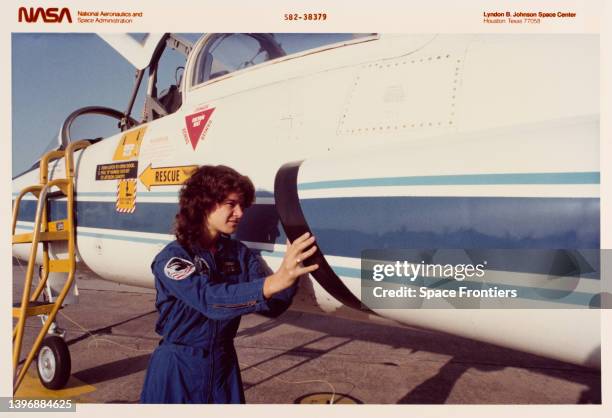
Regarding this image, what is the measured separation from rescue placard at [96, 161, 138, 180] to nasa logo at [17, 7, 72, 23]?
35.8 inches

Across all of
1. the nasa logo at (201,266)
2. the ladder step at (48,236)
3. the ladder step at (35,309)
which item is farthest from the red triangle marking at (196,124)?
the ladder step at (35,309)

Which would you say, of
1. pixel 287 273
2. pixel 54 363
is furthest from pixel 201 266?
pixel 54 363

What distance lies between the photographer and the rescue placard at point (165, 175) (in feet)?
8.16

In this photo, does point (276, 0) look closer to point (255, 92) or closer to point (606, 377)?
point (255, 92)

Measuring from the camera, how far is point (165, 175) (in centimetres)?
260

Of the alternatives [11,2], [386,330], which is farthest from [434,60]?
[386,330]

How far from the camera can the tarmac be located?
3328 millimetres

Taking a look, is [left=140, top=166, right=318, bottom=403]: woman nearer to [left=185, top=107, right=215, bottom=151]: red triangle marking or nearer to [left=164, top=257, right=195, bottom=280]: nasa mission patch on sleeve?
[left=164, top=257, right=195, bottom=280]: nasa mission patch on sleeve

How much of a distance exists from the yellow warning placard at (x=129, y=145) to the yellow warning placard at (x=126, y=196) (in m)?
0.18

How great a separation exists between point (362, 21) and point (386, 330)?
12.8 feet

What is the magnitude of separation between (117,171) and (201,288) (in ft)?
5.45

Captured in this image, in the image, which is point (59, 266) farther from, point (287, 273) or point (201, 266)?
point (287, 273)

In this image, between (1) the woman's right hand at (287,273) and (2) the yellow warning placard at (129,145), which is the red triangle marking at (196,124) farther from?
(1) the woman's right hand at (287,273)
